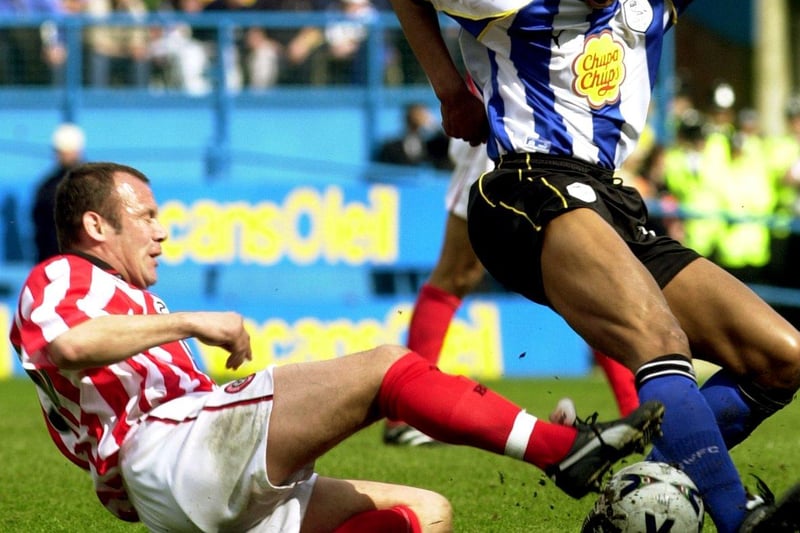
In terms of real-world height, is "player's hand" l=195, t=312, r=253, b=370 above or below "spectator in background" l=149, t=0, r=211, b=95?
above

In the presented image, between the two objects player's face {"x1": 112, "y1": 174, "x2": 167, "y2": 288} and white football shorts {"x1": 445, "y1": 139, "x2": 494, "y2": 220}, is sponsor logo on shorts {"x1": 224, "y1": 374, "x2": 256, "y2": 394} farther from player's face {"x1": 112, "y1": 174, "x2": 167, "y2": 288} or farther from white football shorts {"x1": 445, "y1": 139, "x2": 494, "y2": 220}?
white football shorts {"x1": 445, "y1": 139, "x2": 494, "y2": 220}

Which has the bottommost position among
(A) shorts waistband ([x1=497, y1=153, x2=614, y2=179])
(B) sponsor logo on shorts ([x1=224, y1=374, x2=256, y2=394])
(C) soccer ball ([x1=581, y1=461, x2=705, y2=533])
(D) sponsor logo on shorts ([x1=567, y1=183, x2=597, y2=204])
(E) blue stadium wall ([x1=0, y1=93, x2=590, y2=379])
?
(E) blue stadium wall ([x1=0, y1=93, x2=590, y2=379])

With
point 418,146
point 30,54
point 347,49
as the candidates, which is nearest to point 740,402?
point 418,146

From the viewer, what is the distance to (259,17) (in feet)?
52.7

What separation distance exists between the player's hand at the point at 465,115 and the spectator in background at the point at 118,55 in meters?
11.0

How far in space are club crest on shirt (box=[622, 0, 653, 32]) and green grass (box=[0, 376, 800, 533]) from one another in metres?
1.62

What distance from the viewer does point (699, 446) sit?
14.4ft

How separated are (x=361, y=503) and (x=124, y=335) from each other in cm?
108

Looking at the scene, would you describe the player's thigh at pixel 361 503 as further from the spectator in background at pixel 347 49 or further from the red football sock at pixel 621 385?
the spectator in background at pixel 347 49

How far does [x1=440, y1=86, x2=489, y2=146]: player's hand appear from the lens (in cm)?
536

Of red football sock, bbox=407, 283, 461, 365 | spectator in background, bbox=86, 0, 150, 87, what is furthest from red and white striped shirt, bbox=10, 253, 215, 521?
spectator in background, bbox=86, 0, 150, 87

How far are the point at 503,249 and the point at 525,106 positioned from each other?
0.54 m

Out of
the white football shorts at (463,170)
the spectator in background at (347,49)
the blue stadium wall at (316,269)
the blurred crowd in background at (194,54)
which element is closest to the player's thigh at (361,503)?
the white football shorts at (463,170)

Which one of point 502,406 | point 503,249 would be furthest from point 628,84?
point 502,406
